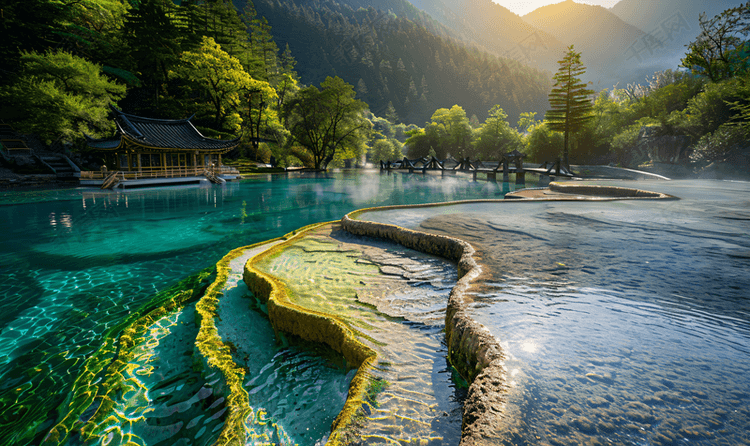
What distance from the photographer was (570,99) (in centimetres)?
3797

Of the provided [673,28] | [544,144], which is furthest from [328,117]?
[673,28]

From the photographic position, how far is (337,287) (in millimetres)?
5848

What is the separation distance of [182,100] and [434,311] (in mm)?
47893

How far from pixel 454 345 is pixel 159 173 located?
3471 centimetres

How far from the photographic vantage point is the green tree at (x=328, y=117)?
43.6 metres

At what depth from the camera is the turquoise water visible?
379 cm

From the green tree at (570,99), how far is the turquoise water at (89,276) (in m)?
32.3

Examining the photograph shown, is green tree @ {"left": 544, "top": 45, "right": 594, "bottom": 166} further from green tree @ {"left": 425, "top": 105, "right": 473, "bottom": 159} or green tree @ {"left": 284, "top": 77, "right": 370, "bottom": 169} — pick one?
green tree @ {"left": 425, "top": 105, "right": 473, "bottom": 159}

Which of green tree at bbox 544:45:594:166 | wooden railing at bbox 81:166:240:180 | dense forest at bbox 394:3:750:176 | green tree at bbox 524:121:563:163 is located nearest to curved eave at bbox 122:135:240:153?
wooden railing at bbox 81:166:240:180

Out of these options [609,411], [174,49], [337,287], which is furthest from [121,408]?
[174,49]

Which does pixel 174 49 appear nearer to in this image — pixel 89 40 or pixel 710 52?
pixel 89 40

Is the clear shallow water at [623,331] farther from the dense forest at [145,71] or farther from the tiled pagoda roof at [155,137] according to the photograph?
the dense forest at [145,71]

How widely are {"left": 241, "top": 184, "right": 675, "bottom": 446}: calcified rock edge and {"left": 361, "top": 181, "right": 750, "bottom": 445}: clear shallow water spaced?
0.46 ft

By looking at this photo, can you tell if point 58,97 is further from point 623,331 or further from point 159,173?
point 623,331
